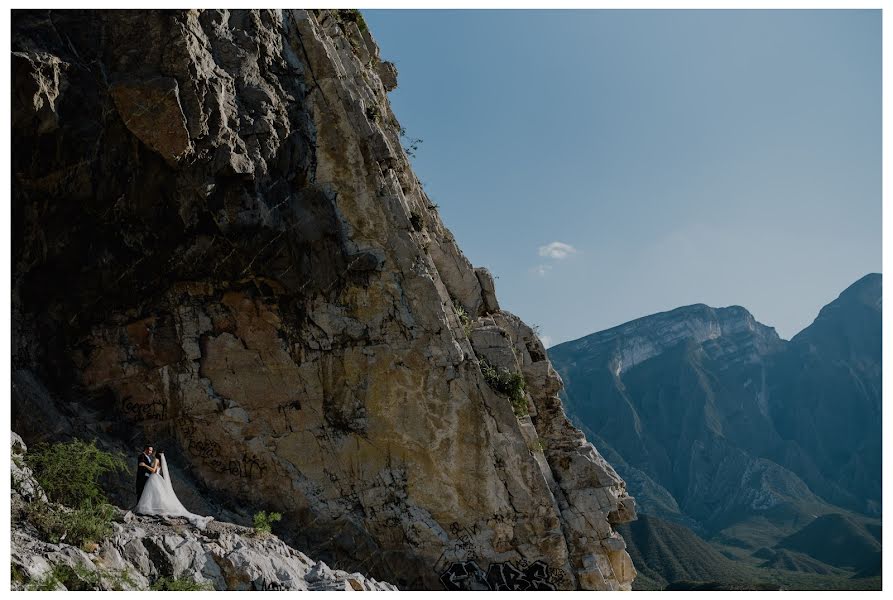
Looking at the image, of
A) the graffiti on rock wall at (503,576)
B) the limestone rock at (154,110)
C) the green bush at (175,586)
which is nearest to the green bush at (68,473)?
the green bush at (175,586)

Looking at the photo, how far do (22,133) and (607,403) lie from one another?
133 m

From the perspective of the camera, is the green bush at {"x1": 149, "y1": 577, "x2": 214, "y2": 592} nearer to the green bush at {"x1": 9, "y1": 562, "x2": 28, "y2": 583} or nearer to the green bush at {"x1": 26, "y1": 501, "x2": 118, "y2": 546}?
the green bush at {"x1": 26, "y1": 501, "x2": 118, "y2": 546}

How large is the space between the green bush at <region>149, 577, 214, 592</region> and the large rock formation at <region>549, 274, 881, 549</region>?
95782mm

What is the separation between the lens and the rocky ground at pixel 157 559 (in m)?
10.7

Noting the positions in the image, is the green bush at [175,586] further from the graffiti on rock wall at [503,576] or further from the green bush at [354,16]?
the green bush at [354,16]

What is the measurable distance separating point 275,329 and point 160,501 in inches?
231

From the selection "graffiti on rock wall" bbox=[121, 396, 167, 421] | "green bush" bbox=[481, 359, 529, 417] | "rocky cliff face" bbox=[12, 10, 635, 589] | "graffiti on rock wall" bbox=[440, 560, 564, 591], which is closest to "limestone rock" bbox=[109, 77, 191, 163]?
"rocky cliff face" bbox=[12, 10, 635, 589]

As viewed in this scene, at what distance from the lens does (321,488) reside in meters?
18.5

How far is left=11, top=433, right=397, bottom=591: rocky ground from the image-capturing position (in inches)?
421

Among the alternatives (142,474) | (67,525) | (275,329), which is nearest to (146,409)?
(275,329)

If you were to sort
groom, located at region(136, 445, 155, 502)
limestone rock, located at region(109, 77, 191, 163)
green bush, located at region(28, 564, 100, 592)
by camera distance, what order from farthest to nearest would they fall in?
limestone rock, located at region(109, 77, 191, 163), groom, located at region(136, 445, 155, 502), green bush, located at region(28, 564, 100, 592)

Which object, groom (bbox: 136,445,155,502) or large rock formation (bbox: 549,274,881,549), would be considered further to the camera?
large rock formation (bbox: 549,274,881,549)
